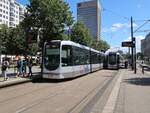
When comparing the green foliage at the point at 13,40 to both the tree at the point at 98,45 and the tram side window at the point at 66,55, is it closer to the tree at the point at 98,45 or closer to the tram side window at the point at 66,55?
the tree at the point at 98,45

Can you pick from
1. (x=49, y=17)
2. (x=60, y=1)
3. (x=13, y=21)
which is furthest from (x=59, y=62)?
(x=13, y=21)

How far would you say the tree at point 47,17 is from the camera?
3247 centimetres

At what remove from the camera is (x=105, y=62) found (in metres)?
63.7

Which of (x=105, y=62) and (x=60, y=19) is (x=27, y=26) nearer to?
(x=60, y=19)

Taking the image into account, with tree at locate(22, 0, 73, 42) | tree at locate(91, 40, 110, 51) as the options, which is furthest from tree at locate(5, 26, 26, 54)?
tree at locate(22, 0, 73, 42)

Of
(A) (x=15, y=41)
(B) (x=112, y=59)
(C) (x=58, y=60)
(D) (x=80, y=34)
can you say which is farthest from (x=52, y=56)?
(A) (x=15, y=41)

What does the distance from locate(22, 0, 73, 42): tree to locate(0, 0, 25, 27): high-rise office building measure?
402ft

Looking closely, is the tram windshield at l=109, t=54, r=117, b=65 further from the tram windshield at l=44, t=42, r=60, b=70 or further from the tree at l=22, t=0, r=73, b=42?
the tram windshield at l=44, t=42, r=60, b=70

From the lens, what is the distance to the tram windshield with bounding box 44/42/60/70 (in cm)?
2687

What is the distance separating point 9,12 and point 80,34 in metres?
95.6

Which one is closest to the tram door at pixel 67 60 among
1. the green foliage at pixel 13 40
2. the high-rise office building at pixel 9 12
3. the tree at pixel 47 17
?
the tree at pixel 47 17

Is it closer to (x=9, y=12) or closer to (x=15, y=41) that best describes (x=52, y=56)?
(x=15, y=41)

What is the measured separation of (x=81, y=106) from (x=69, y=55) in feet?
48.8

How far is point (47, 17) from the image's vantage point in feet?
107
